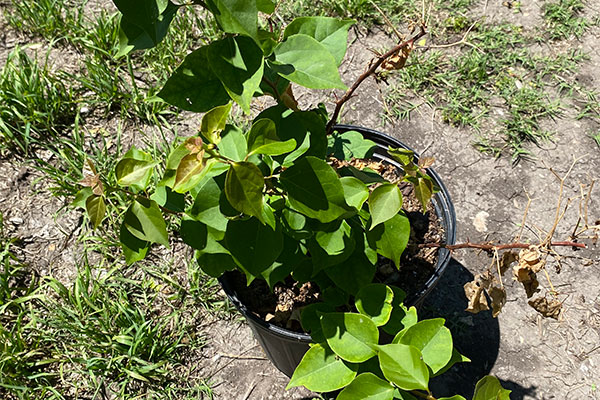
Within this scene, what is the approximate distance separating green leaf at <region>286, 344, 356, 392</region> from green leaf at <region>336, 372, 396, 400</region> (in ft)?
0.47

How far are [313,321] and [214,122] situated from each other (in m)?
0.59

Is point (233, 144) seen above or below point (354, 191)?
above

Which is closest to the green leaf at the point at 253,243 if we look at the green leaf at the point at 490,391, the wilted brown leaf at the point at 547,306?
the green leaf at the point at 490,391

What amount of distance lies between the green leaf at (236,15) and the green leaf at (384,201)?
435mm

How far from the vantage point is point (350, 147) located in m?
1.58

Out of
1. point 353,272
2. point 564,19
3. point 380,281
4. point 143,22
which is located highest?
point 143,22

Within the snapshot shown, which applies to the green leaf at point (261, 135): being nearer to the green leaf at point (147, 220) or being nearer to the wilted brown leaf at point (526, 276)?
the green leaf at point (147, 220)

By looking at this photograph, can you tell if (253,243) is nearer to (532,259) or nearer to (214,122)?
(214,122)

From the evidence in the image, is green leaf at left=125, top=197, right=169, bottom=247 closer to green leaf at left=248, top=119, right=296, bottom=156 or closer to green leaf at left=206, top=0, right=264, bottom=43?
green leaf at left=248, top=119, right=296, bottom=156

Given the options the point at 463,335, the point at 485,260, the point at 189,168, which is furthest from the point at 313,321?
the point at 485,260

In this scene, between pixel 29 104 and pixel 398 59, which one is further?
pixel 29 104

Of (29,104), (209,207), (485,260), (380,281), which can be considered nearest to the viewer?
(209,207)

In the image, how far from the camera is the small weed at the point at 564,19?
292cm

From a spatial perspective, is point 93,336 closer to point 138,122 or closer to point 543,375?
point 138,122
